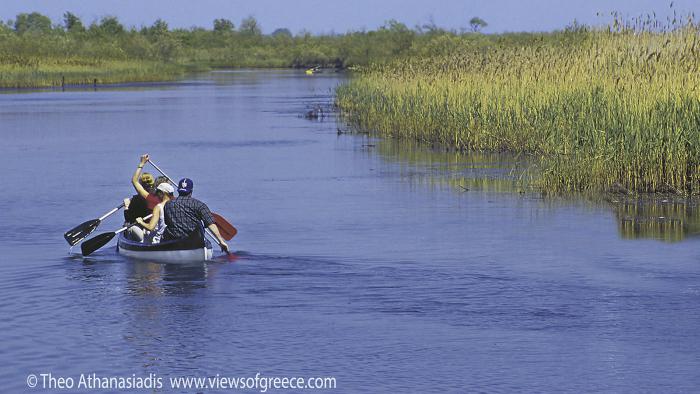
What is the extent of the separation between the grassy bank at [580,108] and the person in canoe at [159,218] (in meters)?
7.71

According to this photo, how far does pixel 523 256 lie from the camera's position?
50.1 feet

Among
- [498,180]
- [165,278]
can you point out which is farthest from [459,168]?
[165,278]

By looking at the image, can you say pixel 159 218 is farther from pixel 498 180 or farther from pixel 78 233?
pixel 498 180

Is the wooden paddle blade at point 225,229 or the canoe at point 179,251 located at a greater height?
the wooden paddle blade at point 225,229

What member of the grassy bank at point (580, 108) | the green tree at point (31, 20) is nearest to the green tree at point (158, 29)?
the green tree at point (31, 20)

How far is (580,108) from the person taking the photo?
74.6ft

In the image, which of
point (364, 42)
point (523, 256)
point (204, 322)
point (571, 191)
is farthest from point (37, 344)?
point (364, 42)

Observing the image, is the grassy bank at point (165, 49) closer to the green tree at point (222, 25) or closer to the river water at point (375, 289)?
the green tree at point (222, 25)

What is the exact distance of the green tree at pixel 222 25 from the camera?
179 m

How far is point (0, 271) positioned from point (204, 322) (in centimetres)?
391

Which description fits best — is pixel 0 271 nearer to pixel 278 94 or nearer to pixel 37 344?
pixel 37 344

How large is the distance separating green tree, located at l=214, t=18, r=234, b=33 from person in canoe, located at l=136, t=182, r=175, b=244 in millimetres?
163227

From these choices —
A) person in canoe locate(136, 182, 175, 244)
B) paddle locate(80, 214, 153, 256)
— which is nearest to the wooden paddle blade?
person in canoe locate(136, 182, 175, 244)

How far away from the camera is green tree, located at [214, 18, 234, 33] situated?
17888 cm
